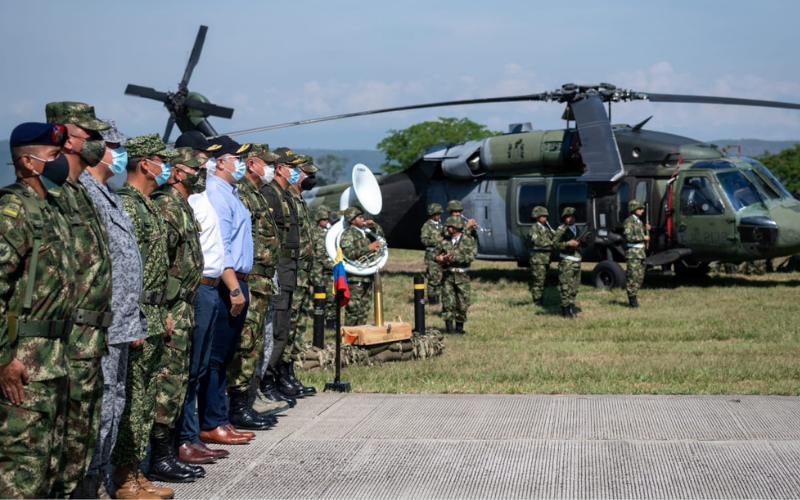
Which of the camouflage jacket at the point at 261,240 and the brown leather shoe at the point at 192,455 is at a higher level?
the camouflage jacket at the point at 261,240

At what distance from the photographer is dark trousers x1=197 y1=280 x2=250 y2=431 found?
7.06 metres

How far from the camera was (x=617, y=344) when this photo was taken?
12.9 meters

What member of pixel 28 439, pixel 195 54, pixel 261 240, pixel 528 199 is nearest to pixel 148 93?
pixel 195 54

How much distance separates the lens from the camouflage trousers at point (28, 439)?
167 inches

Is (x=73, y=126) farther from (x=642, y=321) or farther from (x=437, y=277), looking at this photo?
(x=437, y=277)

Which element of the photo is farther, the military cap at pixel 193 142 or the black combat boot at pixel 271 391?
the black combat boot at pixel 271 391

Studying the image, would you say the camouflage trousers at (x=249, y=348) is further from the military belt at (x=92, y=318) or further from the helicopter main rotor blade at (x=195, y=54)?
the helicopter main rotor blade at (x=195, y=54)

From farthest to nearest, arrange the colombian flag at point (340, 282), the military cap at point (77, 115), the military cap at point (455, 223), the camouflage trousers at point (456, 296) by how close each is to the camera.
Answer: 1. the military cap at point (455, 223)
2. the camouflage trousers at point (456, 296)
3. the colombian flag at point (340, 282)
4. the military cap at point (77, 115)

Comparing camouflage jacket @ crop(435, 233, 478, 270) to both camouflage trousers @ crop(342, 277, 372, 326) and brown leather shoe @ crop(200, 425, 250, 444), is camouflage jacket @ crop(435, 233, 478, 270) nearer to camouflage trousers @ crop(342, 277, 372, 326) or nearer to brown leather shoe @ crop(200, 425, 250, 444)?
camouflage trousers @ crop(342, 277, 372, 326)

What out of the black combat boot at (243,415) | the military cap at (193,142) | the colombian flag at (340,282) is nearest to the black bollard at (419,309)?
the colombian flag at (340,282)

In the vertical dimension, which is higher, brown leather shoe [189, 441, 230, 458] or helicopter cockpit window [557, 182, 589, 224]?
helicopter cockpit window [557, 182, 589, 224]

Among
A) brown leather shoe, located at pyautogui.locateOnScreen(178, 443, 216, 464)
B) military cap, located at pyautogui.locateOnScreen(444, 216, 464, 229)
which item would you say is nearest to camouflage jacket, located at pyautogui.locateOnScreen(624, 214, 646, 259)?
military cap, located at pyautogui.locateOnScreen(444, 216, 464, 229)

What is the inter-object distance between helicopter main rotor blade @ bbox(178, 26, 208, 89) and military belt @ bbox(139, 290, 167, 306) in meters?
19.1

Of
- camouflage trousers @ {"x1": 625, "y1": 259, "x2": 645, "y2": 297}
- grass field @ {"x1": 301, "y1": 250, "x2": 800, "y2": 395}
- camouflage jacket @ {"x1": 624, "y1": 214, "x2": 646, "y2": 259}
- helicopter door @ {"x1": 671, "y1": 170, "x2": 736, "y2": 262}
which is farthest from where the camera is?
helicopter door @ {"x1": 671, "y1": 170, "x2": 736, "y2": 262}
